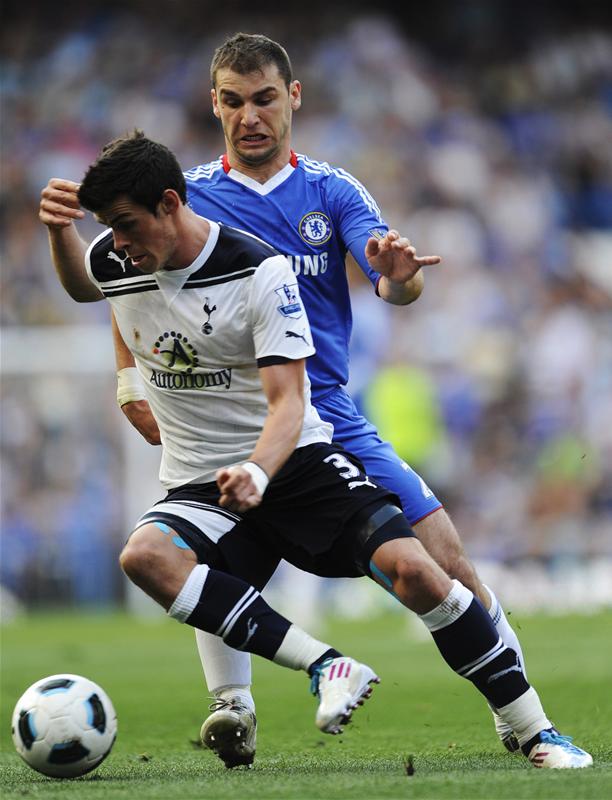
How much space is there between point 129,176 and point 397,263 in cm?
96

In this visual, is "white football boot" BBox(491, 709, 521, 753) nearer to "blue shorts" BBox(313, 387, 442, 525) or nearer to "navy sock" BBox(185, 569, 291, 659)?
"blue shorts" BBox(313, 387, 442, 525)

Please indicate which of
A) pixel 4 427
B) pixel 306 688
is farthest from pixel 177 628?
pixel 306 688

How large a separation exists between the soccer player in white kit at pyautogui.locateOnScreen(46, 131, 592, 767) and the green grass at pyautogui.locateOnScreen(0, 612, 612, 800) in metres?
0.42

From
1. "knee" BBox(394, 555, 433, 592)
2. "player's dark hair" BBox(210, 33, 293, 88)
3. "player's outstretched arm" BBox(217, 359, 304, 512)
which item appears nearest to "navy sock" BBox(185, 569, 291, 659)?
"player's outstretched arm" BBox(217, 359, 304, 512)

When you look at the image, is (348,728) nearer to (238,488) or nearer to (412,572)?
(412,572)

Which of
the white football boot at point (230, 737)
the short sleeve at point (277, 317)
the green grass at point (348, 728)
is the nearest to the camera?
the green grass at point (348, 728)

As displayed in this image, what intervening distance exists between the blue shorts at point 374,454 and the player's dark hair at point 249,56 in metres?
1.23

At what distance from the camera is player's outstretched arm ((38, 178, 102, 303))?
206 inches

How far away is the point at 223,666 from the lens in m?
5.51

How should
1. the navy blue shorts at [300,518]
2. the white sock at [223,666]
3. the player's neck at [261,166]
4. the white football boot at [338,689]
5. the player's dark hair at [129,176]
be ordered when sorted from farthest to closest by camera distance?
the player's neck at [261,166] → the white sock at [223,666] → the navy blue shorts at [300,518] → the player's dark hair at [129,176] → the white football boot at [338,689]

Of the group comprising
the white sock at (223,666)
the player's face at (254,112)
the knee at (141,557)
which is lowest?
the white sock at (223,666)

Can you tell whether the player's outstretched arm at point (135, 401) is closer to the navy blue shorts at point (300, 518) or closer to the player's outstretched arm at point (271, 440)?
the navy blue shorts at point (300, 518)

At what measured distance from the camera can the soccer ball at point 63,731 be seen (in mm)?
4820

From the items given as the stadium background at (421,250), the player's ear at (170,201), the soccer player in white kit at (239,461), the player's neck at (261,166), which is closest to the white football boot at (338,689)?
the soccer player in white kit at (239,461)
